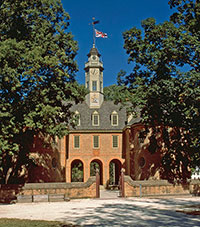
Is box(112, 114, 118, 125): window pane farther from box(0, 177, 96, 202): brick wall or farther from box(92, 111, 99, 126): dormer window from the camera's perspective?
box(0, 177, 96, 202): brick wall

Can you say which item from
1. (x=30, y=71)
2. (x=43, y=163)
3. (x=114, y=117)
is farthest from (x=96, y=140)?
(x=30, y=71)

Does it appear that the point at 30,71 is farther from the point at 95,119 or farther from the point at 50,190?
the point at 95,119

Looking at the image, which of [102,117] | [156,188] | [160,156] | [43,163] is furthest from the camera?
[102,117]

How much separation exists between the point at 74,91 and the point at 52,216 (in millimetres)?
12091

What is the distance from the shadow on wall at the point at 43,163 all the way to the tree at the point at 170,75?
11109 mm

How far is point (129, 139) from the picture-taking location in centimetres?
3953

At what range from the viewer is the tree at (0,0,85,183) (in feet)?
69.6

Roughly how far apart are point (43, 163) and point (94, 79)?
57.2 ft

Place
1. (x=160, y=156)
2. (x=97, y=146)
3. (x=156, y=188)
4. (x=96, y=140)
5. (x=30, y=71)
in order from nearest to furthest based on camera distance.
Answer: (x=30, y=71)
(x=156, y=188)
(x=160, y=156)
(x=97, y=146)
(x=96, y=140)

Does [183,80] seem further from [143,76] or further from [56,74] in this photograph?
[56,74]

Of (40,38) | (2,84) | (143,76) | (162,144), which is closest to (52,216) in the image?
(2,84)

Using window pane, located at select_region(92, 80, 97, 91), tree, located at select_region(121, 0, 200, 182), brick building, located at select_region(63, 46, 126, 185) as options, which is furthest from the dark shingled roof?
tree, located at select_region(121, 0, 200, 182)

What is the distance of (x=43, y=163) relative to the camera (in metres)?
33.7

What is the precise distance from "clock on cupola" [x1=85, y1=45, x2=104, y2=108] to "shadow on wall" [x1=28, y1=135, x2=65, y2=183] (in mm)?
11998
